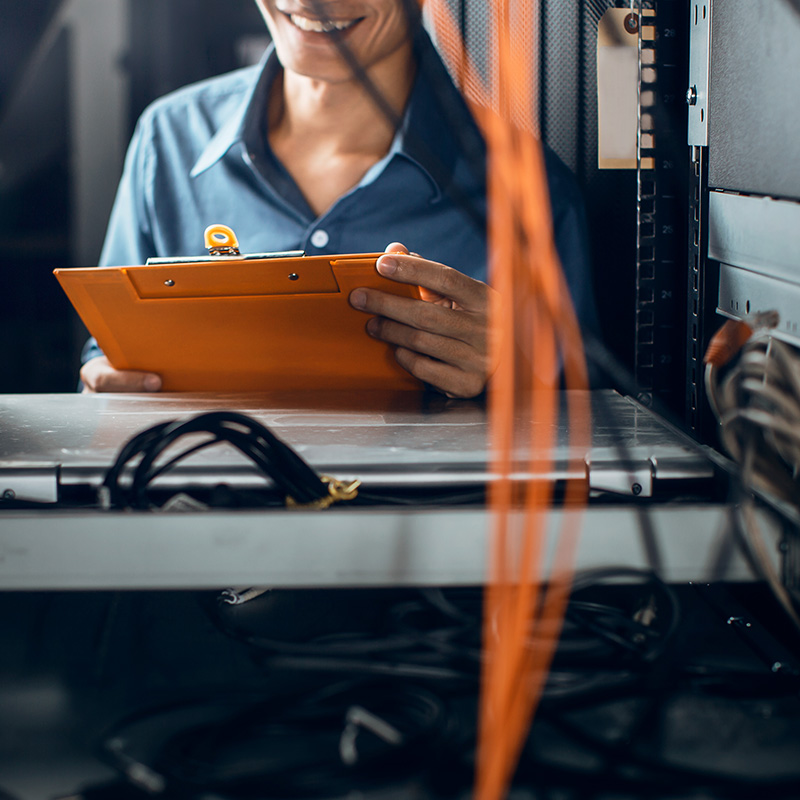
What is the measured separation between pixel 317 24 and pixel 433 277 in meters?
0.71

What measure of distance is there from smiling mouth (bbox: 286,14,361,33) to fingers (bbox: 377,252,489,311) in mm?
595

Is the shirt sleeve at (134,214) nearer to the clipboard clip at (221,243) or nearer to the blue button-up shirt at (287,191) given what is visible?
the blue button-up shirt at (287,191)

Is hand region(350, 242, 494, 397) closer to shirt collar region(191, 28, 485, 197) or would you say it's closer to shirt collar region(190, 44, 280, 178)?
shirt collar region(191, 28, 485, 197)

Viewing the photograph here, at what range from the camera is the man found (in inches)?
51.1

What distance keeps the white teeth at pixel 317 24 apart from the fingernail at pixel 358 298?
737 millimetres

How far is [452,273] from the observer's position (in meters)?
0.84

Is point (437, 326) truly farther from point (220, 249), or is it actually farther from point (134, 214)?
point (134, 214)

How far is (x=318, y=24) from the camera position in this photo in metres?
1.28

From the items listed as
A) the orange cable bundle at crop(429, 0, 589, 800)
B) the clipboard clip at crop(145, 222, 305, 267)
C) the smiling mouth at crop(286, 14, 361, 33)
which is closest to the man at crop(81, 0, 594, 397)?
the smiling mouth at crop(286, 14, 361, 33)

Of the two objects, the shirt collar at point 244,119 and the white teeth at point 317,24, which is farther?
the shirt collar at point 244,119

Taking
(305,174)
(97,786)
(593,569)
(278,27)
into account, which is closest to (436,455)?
(593,569)

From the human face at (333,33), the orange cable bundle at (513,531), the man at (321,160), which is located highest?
the human face at (333,33)

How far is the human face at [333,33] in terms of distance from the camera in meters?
1.25

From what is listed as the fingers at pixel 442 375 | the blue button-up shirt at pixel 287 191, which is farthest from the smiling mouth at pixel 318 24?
the fingers at pixel 442 375
